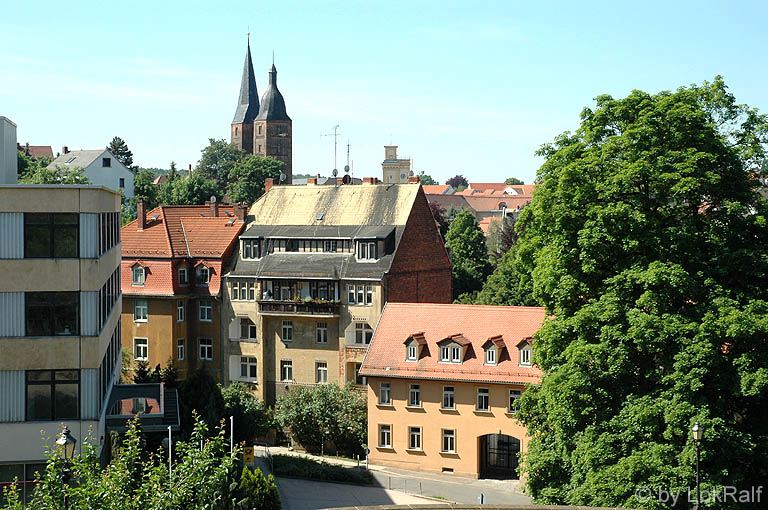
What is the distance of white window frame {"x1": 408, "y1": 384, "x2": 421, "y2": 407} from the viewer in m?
49.2

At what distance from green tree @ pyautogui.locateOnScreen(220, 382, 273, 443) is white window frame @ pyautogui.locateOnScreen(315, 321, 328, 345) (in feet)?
15.5

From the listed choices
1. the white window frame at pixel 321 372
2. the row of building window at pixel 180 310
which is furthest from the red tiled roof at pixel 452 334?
the row of building window at pixel 180 310

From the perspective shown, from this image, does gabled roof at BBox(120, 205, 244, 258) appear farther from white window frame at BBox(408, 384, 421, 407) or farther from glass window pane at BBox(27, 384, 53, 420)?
glass window pane at BBox(27, 384, 53, 420)

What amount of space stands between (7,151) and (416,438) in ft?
79.3

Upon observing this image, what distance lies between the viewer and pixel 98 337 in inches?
1199

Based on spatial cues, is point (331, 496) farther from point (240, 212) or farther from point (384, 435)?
point (240, 212)

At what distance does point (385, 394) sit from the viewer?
49.8 m

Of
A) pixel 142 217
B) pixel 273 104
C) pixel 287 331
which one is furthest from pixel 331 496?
pixel 273 104

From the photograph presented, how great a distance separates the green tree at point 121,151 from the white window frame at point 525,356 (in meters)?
106

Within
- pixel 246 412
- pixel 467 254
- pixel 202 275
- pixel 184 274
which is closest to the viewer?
pixel 246 412

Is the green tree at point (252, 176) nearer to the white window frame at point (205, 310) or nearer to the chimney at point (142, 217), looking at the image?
the chimney at point (142, 217)

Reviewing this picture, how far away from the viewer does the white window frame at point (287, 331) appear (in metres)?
58.5

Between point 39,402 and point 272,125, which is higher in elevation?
point 272,125
